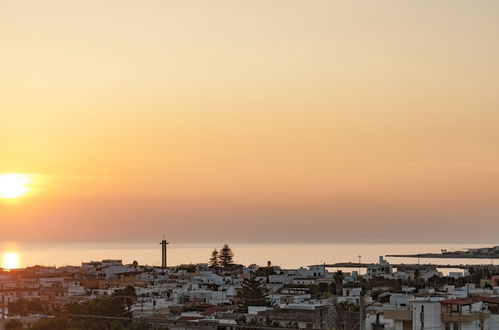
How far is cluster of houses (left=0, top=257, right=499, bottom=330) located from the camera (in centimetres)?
1981

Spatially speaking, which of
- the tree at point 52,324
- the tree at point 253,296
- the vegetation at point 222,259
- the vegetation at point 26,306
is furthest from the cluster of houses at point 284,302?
the vegetation at point 222,259

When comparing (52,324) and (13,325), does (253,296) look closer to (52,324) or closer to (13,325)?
(13,325)

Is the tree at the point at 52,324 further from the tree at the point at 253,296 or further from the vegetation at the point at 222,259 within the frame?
the vegetation at the point at 222,259

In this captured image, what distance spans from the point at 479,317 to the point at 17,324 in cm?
1384

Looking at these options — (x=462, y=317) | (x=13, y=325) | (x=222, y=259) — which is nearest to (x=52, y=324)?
(x=13, y=325)

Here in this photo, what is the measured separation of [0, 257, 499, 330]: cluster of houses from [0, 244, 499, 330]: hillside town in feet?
0.08

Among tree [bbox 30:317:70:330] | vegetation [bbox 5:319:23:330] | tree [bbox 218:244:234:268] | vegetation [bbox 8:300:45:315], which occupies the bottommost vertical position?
vegetation [bbox 8:300:45:315]

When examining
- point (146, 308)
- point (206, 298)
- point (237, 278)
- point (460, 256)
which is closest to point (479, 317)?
point (146, 308)

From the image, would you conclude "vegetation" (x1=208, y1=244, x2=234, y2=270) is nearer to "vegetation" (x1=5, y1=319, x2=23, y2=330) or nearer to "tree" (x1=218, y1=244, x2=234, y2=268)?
"tree" (x1=218, y1=244, x2=234, y2=268)

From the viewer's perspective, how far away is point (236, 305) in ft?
123

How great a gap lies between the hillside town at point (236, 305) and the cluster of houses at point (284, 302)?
24 mm

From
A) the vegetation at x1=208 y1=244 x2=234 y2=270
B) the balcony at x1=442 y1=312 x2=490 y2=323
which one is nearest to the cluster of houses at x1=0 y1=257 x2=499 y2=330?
the balcony at x1=442 y1=312 x2=490 y2=323

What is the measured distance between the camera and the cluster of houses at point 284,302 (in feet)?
65.0

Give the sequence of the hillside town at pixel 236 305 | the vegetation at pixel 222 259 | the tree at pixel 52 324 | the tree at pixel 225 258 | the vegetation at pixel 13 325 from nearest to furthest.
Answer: the hillside town at pixel 236 305
the tree at pixel 52 324
the vegetation at pixel 13 325
the vegetation at pixel 222 259
the tree at pixel 225 258
